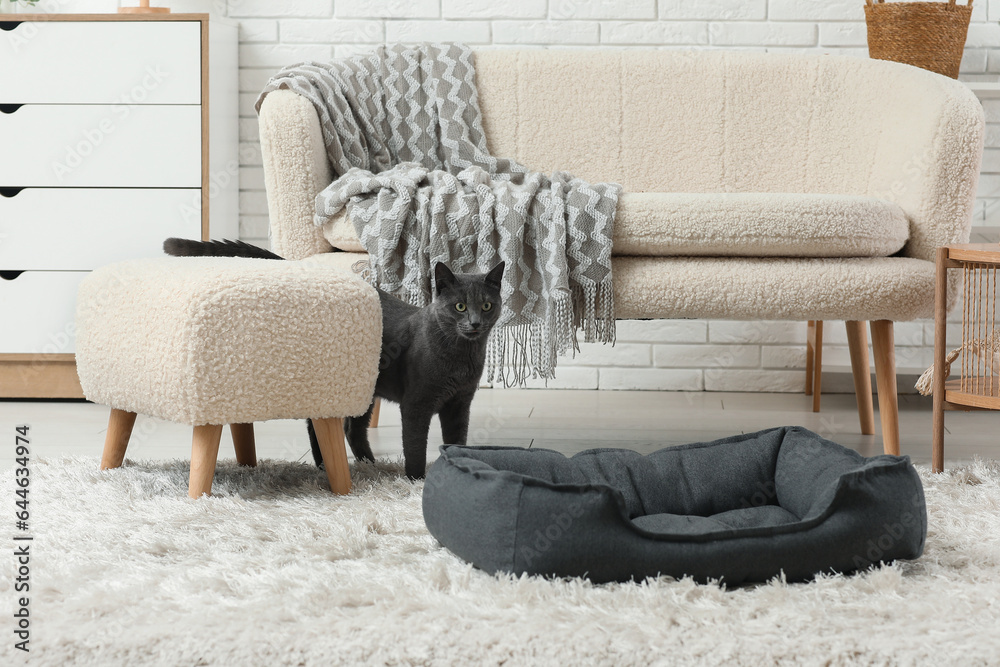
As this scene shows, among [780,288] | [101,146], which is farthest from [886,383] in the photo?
[101,146]

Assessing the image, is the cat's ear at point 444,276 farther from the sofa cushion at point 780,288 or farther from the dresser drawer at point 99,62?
the dresser drawer at point 99,62

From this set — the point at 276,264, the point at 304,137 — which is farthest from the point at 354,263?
the point at 276,264

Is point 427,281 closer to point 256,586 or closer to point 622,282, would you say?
point 622,282

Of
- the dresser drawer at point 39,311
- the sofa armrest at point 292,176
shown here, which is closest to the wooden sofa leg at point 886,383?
the sofa armrest at point 292,176

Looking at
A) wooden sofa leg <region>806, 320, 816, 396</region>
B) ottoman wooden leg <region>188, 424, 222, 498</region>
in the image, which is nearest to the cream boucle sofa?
wooden sofa leg <region>806, 320, 816, 396</region>

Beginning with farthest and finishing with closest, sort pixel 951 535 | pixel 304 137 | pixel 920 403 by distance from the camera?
pixel 920 403, pixel 304 137, pixel 951 535

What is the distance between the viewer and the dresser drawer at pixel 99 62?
2.22 m

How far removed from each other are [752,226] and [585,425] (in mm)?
691

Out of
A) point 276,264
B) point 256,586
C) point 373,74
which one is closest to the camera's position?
point 256,586

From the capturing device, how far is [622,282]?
167 centimetres

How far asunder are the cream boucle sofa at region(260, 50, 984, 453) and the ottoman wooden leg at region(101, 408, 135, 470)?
49cm

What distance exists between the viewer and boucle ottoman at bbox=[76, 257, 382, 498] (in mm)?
1215

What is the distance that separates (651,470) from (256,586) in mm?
524

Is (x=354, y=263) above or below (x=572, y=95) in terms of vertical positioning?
below
